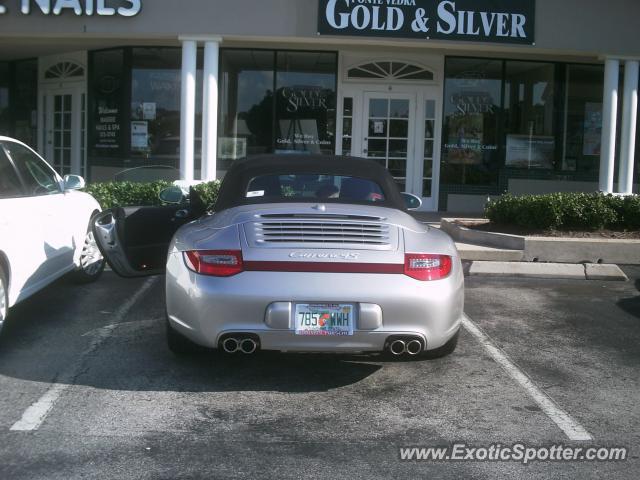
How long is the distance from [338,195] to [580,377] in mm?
2242

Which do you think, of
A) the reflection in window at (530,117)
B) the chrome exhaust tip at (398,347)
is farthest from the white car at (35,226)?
the reflection in window at (530,117)

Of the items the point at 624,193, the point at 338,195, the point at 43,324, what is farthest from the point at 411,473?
the point at 624,193

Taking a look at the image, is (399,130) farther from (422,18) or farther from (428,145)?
(422,18)

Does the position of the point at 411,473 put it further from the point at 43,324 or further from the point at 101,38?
the point at 101,38

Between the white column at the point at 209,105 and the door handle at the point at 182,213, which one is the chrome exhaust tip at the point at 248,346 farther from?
the white column at the point at 209,105

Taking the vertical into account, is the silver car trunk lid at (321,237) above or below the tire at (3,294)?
above

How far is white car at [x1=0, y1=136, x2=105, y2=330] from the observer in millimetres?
5555

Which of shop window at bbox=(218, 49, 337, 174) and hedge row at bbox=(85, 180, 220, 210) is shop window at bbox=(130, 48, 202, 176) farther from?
hedge row at bbox=(85, 180, 220, 210)

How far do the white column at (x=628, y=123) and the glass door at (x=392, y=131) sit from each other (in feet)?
12.4

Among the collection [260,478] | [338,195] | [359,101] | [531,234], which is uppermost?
[359,101]

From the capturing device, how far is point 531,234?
10133 millimetres

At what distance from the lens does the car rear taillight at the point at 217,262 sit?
4.45 meters

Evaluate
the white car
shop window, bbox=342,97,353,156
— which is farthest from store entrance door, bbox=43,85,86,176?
the white car

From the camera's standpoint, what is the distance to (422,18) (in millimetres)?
11680
